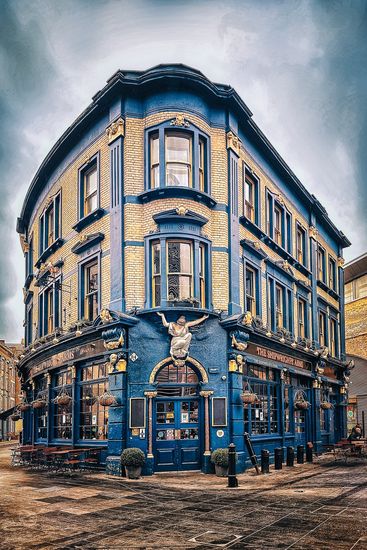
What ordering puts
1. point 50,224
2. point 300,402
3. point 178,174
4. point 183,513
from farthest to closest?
point 50,224 → point 300,402 → point 178,174 → point 183,513

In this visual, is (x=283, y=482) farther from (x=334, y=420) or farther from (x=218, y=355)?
(x=334, y=420)

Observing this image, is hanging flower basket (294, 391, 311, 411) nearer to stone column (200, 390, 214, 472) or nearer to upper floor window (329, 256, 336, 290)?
stone column (200, 390, 214, 472)

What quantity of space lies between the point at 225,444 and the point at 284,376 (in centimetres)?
704

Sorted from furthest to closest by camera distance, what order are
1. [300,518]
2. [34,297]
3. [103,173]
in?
[34,297], [103,173], [300,518]

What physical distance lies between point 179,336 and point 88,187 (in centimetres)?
779

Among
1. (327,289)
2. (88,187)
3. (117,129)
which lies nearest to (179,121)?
(117,129)

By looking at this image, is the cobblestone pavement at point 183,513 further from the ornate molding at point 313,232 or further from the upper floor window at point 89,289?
the ornate molding at point 313,232

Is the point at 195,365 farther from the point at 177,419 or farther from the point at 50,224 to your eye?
the point at 50,224

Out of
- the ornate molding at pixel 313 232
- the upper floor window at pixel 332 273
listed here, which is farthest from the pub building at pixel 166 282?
the upper floor window at pixel 332 273

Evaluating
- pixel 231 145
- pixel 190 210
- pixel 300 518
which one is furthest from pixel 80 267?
pixel 300 518

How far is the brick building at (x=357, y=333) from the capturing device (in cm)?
4397

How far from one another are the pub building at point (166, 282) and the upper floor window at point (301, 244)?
2775mm

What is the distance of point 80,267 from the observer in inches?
889

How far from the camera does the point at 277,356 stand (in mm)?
24297
